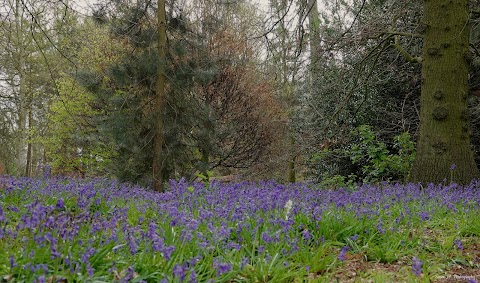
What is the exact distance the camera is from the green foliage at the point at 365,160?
9055 millimetres

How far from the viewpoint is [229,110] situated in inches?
569

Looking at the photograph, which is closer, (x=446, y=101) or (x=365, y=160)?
(x=446, y=101)

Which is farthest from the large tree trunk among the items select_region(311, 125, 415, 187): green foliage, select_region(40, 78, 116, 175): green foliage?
select_region(40, 78, 116, 175): green foliage

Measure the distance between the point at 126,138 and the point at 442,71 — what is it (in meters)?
6.56

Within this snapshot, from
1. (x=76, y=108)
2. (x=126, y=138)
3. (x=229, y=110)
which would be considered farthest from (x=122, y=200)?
(x=76, y=108)

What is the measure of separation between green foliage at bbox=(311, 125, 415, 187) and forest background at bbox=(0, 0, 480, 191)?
0.05m

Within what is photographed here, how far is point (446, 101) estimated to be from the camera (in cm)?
646

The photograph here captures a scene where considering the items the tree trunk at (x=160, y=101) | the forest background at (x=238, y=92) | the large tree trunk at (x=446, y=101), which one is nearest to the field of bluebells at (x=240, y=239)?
the large tree trunk at (x=446, y=101)

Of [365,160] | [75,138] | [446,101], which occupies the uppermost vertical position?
[446,101]

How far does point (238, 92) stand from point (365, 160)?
5011mm

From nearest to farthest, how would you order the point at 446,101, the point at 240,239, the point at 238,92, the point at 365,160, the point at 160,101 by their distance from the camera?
the point at 240,239 < the point at 446,101 < the point at 160,101 < the point at 365,160 < the point at 238,92

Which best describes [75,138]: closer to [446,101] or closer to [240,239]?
[446,101]

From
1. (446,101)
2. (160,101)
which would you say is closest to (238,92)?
(160,101)

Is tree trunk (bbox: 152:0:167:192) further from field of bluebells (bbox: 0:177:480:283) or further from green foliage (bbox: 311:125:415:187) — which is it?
green foliage (bbox: 311:125:415:187)
